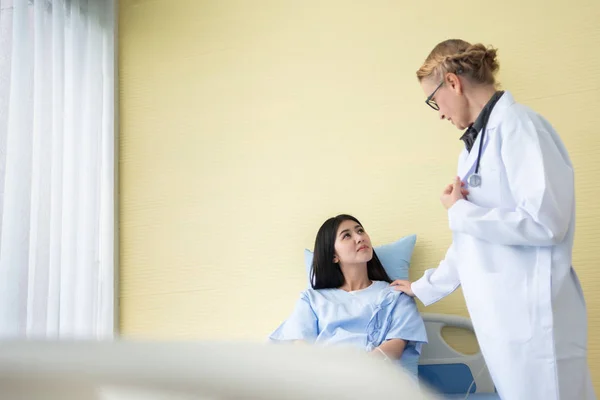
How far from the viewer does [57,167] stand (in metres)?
2.52

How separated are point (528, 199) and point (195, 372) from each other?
4.33 feet

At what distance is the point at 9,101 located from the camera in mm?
2346

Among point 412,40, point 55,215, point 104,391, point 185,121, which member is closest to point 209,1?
point 185,121

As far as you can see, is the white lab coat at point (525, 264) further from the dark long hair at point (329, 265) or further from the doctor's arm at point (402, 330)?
the dark long hair at point (329, 265)

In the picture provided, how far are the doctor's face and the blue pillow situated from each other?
25.9 inches

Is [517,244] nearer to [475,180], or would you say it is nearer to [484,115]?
[475,180]

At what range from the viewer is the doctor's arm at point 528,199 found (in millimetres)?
1516

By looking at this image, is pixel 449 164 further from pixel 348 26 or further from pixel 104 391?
pixel 104 391

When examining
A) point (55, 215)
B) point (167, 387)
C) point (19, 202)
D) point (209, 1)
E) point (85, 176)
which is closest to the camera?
point (167, 387)

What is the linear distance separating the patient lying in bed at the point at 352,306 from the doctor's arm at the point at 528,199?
52 centimetres

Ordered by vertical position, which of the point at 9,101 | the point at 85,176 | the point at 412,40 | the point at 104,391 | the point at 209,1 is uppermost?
the point at 209,1

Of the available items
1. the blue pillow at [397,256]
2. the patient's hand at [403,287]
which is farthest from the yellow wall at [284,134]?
the patient's hand at [403,287]

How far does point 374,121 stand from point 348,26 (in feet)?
1.36

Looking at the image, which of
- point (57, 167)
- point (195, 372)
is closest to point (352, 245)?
point (57, 167)
